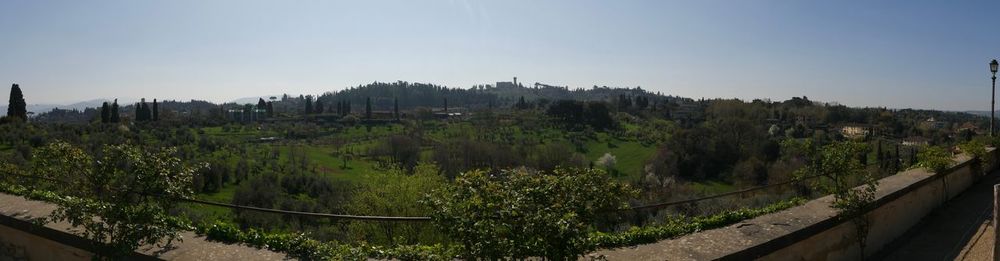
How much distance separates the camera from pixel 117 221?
5449 mm

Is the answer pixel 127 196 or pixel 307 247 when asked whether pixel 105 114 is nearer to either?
pixel 127 196

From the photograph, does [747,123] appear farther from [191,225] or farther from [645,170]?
[191,225]

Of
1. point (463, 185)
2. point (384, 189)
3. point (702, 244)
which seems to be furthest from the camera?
point (384, 189)

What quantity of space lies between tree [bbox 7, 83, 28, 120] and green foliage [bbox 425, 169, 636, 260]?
2794 inches

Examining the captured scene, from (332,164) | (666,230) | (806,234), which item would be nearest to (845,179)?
(806,234)

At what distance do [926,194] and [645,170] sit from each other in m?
63.6

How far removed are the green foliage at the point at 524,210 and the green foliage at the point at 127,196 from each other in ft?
10.3

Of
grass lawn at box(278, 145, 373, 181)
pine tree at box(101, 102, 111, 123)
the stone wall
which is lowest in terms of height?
grass lawn at box(278, 145, 373, 181)

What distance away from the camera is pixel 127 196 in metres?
5.33

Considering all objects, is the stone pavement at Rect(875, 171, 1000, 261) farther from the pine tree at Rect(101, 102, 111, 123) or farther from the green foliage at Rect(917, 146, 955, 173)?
the pine tree at Rect(101, 102, 111, 123)

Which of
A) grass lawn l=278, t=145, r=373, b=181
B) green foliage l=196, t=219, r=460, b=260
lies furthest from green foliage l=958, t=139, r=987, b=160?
grass lawn l=278, t=145, r=373, b=181

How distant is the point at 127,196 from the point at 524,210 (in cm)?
419

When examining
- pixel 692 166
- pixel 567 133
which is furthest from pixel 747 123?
pixel 567 133

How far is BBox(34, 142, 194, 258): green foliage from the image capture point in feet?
17.3
